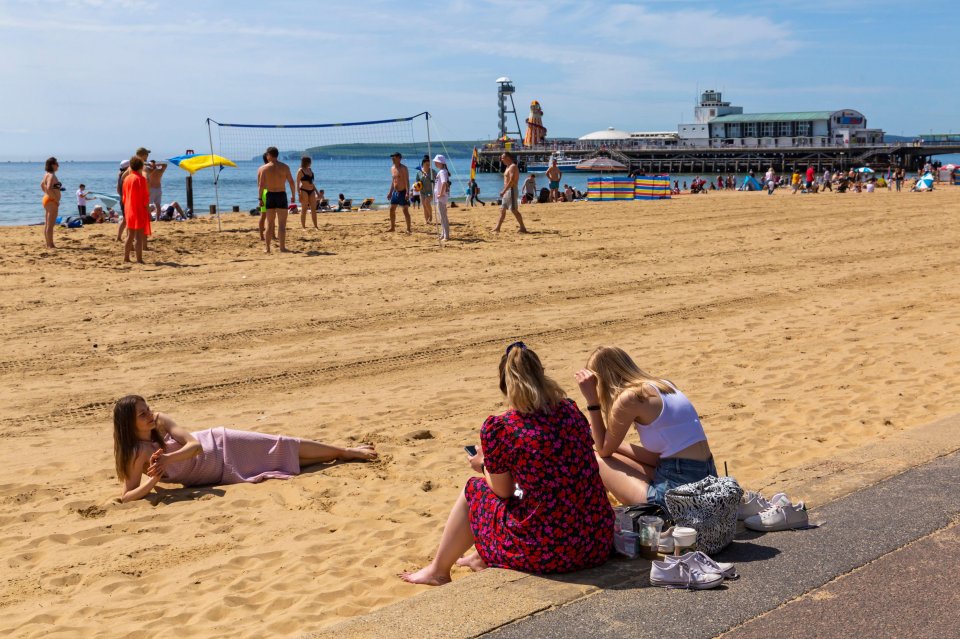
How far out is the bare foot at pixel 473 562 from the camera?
409 cm

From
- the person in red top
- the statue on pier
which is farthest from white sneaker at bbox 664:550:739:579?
the statue on pier

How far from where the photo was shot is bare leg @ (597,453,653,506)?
4.55 metres

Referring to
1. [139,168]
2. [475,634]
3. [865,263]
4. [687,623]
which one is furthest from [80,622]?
[865,263]

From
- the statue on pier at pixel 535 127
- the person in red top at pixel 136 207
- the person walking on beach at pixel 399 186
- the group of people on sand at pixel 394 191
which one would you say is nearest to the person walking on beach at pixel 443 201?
the group of people on sand at pixel 394 191

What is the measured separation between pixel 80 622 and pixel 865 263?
1181 cm

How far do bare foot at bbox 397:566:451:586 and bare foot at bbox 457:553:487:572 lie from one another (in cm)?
11

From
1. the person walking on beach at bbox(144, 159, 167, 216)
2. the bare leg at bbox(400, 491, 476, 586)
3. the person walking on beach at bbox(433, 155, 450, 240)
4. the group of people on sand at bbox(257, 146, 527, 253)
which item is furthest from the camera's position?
the person walking on beach at bbox(144, 159, 167, 216)

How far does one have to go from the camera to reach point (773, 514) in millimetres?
4133

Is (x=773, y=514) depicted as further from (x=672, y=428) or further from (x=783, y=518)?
(x=672, y=428)

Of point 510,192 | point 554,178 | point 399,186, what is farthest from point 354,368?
point 554,178

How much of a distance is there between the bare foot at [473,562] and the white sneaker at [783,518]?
3.93 ft

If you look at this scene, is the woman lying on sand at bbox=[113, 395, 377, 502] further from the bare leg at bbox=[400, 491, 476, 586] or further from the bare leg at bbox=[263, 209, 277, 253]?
the bare leg at bbox=[263, 209, 277, 253]

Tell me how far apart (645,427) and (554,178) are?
20805 millimetres

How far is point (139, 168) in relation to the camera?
12.8m
